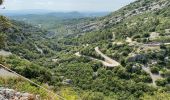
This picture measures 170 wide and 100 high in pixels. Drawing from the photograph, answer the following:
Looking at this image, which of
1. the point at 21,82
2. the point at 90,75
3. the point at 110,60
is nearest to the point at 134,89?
the point at 90,75

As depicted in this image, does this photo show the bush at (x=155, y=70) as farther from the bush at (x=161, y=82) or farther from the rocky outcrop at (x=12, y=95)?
the rocky outcrop at (x=12, y=95)

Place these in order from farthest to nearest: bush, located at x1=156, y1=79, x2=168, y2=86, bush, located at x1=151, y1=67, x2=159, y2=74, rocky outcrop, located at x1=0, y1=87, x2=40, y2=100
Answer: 1. bush, located at x1=151, y1=67, x2=159, y2=74
2. bush, located at x1=156, y1=79, x2=168, y2=86
3. rocky outcrop, located at x1=0, y1=87, x2=40, y2=100

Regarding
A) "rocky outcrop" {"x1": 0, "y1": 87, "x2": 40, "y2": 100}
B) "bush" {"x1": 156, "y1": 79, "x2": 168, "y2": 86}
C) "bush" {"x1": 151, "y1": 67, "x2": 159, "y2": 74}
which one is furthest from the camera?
"bush" {"x1": 151, "y1": 67, "x2": 159, "y2": 74}

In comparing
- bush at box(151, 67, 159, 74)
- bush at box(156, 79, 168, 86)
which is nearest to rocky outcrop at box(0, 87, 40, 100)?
bush at box(156, 79, 168, 86)

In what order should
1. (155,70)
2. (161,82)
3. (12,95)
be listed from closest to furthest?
1. (12,95)
2. (161,82)
3. (155,70)

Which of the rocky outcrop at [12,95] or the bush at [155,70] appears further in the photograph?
the bush at [155,70]

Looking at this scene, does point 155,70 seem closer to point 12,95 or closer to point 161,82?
point 161,82

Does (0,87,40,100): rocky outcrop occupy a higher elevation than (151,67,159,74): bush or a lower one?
higher

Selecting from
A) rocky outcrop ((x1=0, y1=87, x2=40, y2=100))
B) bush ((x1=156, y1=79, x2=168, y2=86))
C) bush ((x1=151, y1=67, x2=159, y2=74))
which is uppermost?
rocky outcrop ((x1=0, y1=87, x2=40, y2=100))

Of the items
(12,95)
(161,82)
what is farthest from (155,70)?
(12,95)

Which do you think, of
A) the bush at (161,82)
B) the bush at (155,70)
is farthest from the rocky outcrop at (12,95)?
the bush at (155,70)

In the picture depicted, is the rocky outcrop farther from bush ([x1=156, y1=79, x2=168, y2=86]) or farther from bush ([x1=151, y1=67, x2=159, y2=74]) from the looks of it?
bush ([x1=151, y1=67, x2=159, y2=74])
